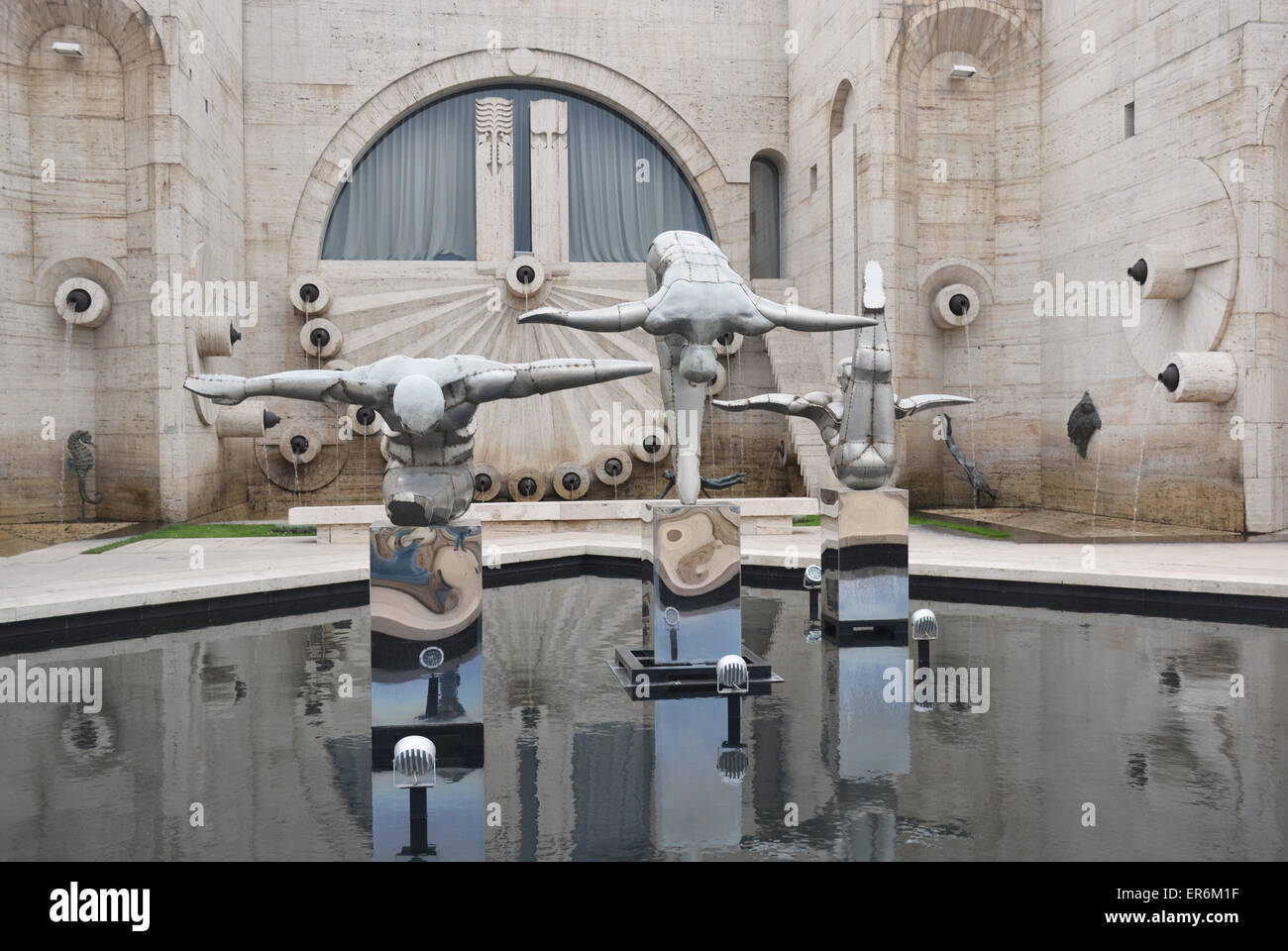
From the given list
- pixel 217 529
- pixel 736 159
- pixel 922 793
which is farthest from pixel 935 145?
pixel 922 793

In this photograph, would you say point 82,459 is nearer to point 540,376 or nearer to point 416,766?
point 540,376

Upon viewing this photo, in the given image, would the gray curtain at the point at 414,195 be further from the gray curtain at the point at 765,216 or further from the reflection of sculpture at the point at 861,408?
the reflection of sculpture at the point at 861,408

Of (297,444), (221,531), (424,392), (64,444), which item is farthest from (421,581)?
(297,444)

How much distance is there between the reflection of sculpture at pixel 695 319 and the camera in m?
6.10

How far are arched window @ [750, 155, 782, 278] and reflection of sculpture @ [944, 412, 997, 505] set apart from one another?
14.2 feet

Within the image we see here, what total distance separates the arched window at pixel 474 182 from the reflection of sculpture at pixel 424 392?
1210cm

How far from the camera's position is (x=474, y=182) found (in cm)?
1672

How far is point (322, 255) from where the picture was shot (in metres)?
16.4

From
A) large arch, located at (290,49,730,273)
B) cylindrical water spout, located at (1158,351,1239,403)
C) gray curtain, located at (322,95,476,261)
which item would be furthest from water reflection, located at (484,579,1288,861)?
gray curtain, located at (322,95,476,261)

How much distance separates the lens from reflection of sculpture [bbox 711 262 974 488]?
7.04 m

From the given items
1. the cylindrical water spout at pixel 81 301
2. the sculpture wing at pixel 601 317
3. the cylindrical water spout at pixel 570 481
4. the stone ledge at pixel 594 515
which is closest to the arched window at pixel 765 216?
the cylindrical water spout at pixel 570 481

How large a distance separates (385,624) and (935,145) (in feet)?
38.4

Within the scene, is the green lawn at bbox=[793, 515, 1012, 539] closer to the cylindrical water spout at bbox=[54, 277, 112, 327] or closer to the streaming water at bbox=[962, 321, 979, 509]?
the streaming water at bbox=[962, 321, 979, 509]
